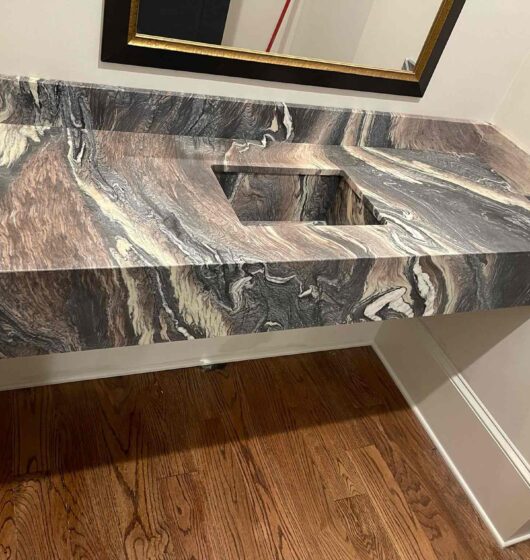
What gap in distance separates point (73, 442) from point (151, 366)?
0.34 m

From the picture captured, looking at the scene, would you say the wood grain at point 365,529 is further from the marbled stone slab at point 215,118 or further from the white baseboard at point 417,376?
the marbled stone slab at point 215,118

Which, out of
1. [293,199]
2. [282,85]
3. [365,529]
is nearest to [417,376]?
[365,529]

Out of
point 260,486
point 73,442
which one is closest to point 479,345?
point 260,486

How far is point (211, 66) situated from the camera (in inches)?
43.2

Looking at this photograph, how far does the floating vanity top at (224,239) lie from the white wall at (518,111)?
0.19 metres

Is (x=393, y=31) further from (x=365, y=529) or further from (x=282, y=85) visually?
(x=365, y=529)

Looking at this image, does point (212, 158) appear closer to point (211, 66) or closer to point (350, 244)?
point (211, 66)

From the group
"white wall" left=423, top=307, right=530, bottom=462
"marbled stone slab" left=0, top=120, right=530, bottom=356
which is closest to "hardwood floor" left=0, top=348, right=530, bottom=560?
"white wall" left=423, top=307, right=530, bottom=462

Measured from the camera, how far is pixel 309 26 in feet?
3.64

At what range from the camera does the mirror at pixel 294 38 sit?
1007 mm

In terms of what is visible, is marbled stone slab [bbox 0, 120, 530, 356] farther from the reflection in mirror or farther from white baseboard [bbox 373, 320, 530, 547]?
white baseboard [bbox 373, 320, 530, 547]

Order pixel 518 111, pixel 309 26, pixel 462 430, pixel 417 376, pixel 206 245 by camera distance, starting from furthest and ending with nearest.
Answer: pixel 417 376 → pixel 462 430 → pixel 518 111 → pixel 309 26 → pixel 206 245

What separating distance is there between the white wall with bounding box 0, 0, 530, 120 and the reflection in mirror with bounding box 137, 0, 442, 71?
0.28ft

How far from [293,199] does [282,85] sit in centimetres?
26
